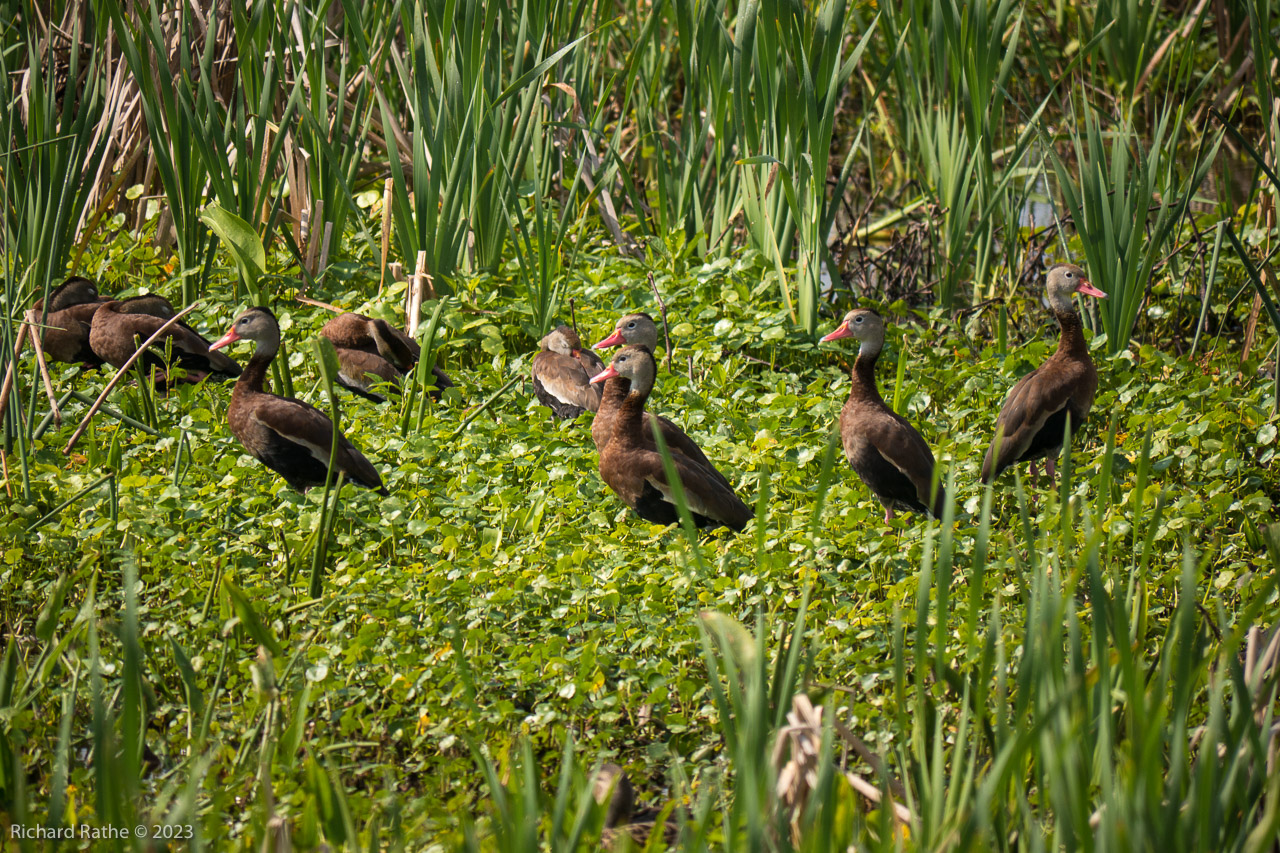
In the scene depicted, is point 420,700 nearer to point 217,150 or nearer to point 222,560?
point 222,560

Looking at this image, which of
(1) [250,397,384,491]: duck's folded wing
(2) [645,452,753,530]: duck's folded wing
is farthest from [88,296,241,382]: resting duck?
(2) [645,452,753,530]: duck's folded wing

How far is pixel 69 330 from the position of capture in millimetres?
5438

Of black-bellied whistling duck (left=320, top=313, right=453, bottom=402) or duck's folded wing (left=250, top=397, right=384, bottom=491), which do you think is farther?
black-bellied whistling duck (left=320, top=313, right=453, bottom=402)

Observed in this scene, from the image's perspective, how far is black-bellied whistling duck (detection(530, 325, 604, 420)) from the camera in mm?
5188

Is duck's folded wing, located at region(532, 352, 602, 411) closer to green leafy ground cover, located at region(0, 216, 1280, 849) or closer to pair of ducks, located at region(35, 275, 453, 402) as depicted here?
green leafy ground cover, located at region(0, 216, 1280, 849)

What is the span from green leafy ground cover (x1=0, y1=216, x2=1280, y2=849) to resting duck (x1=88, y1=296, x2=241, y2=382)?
0.61 feet

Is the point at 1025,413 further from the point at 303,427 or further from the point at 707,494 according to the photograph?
the point at 303,427

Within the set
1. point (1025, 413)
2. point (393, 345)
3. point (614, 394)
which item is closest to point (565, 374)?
point (614, 394)

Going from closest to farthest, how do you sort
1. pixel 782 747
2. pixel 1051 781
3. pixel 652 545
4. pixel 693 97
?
pixel 1051 781
pixel 782 747
pixel 652 545
pixel 693 97

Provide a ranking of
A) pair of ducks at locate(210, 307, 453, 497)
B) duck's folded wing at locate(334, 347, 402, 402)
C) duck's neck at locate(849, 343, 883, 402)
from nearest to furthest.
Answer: pair of ducks at locate(210, 307, 453, 497), duck's neck at locate(849, 343, 883, 402), duck's folded wing at locate(334, 347, 402, 402)

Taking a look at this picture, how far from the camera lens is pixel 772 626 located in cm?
320

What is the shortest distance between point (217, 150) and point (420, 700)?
3275 mm

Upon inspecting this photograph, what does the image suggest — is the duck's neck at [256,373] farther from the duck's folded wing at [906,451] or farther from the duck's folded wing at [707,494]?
the duck's folded wing at [906,451]

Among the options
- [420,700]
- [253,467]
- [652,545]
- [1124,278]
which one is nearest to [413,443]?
[253,467]
